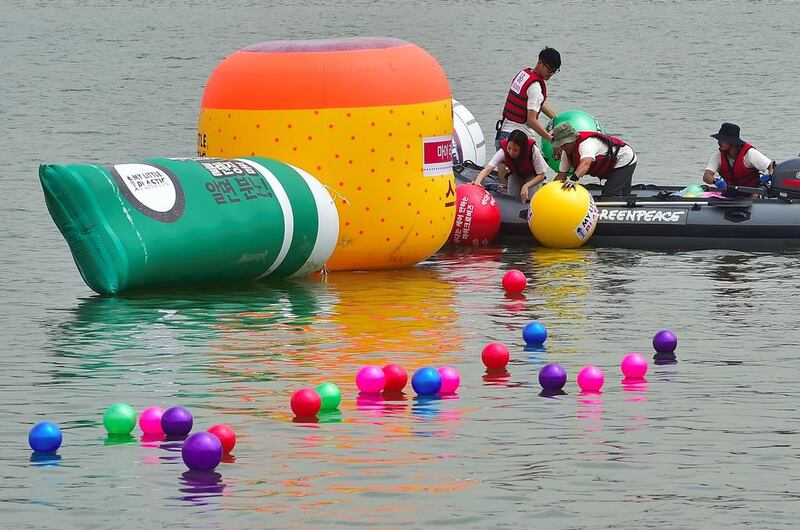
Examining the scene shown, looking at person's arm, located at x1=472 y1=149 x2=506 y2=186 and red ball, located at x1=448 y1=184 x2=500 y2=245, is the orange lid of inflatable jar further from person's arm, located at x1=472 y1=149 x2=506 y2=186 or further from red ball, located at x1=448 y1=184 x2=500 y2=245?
person's arm, located at x1=472 y1=149 x2=506 y2=186

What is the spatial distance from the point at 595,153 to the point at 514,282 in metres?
3.59

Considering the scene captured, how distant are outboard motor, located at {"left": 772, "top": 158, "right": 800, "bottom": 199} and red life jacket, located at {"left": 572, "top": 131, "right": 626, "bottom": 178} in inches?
72.8

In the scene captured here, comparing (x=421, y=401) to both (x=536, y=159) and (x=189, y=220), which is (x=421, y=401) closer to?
(x=189, y=220)

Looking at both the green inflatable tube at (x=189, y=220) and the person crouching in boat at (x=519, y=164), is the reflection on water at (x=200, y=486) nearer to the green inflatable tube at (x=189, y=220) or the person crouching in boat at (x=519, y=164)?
the green inflatable tube at (x=189, y=220)

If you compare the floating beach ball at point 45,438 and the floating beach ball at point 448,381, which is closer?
the floating beach ball at point 45,438

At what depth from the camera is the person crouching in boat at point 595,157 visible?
18688 mm

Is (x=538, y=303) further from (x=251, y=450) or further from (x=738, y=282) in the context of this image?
(x=251, y=450)

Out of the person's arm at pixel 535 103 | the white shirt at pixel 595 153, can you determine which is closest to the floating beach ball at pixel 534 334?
the white shirt at pixel 595 153

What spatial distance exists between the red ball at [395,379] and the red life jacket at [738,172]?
844 cm

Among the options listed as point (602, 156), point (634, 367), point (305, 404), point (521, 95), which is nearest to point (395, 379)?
point (305, 404)

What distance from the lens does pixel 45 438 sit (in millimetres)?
9867

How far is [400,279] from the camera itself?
54.1 feet

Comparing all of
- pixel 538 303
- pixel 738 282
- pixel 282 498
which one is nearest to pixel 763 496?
pixel 282 498

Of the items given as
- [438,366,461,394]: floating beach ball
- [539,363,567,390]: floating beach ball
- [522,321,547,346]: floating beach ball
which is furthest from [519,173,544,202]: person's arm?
[438,366,461,394]: floating beach ball
